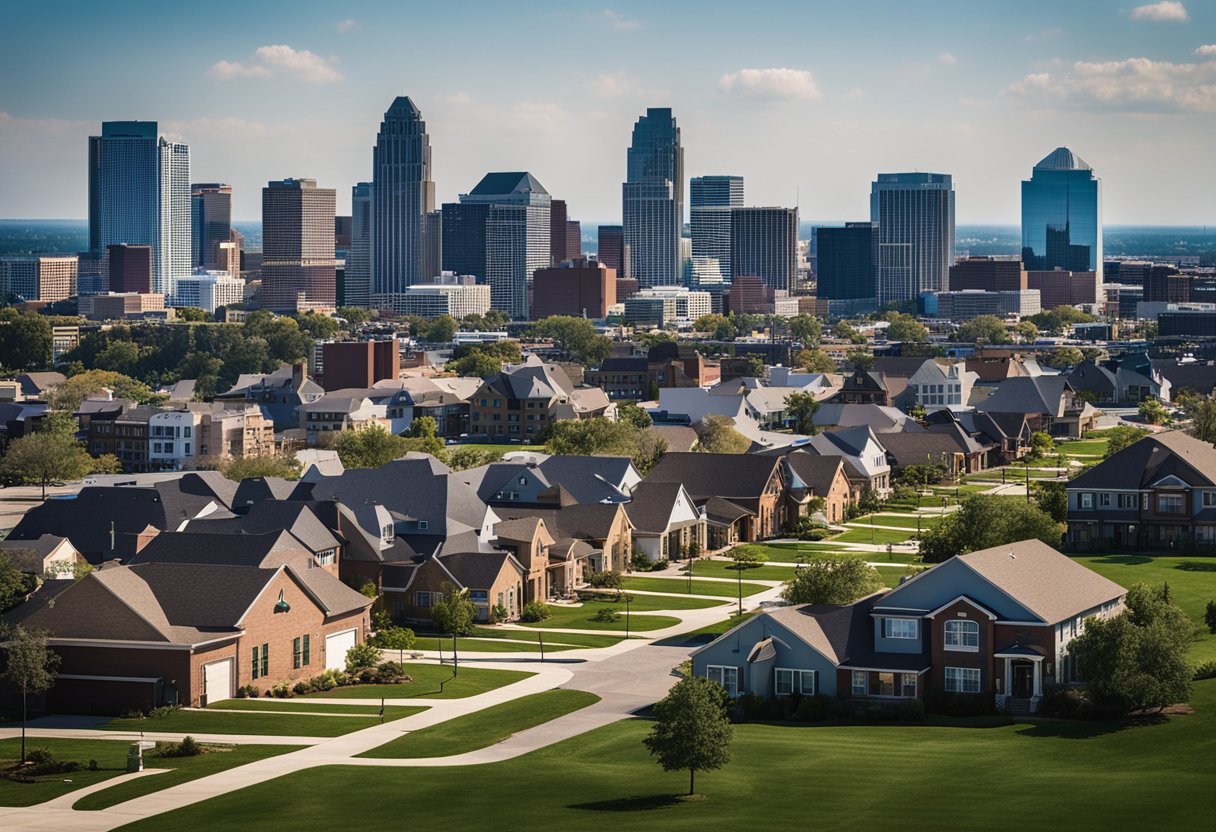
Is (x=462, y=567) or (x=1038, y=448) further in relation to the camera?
(x=1038, y=448)

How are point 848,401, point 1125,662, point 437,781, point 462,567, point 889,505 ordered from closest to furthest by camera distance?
point 437,781 → point 1125,662 → point 462,567 → point 889,505 → point 848,401

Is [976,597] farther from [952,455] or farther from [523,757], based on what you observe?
[952,455]

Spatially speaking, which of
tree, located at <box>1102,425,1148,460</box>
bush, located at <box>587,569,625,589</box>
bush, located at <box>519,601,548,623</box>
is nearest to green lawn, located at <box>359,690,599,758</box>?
bush, located at <box>519,601,548,623</box>

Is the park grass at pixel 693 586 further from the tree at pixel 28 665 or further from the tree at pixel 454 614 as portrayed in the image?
the tree at pixel 28 665

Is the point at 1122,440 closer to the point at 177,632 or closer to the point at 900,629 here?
the point at 900,629

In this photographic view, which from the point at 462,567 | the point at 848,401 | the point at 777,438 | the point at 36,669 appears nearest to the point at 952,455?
the point at 777,438

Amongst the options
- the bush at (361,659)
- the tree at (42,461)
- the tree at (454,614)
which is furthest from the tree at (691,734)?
the tree at (42,461)

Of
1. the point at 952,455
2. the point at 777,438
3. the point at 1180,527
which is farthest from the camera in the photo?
the point at 777,438
